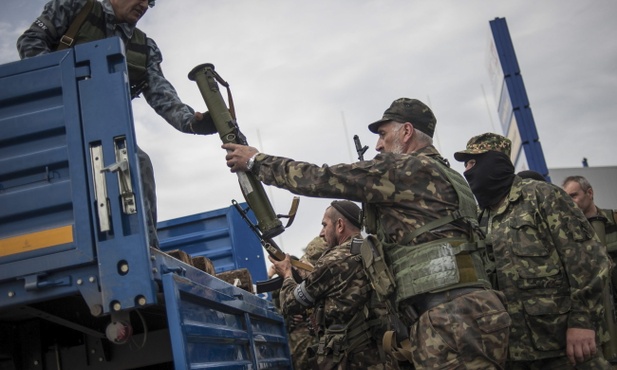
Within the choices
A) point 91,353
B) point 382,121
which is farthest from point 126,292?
point 382,121

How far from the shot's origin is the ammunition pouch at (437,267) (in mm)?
2908

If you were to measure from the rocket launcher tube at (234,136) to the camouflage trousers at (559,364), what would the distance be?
5.44ft

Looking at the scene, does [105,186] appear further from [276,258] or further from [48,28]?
[276,258]

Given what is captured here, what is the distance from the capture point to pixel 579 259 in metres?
3.50

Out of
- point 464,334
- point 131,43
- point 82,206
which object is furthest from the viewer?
point 131,43

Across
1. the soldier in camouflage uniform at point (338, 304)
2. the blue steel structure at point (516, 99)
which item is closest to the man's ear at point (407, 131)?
the soldier in camouflage uniform at point (338, 304)

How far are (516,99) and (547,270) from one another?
604cm

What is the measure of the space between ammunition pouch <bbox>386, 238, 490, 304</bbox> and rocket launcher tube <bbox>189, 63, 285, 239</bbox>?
2.91 feet

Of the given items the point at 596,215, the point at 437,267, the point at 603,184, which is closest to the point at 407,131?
the point at 437,267

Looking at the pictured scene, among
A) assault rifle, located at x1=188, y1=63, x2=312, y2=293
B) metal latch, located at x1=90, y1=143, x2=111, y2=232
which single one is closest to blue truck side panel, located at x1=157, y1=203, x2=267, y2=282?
assault rifle, located at x1=188, y1=63, x2=312, y2=293

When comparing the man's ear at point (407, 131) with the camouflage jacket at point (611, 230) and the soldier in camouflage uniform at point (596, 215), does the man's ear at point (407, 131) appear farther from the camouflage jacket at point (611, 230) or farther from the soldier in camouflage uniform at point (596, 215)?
the camouflage jacket at point (611, 230)

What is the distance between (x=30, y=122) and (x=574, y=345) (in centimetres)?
296

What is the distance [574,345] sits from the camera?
A: 344cm

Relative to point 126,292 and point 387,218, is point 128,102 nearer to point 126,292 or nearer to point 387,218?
point 126,292
